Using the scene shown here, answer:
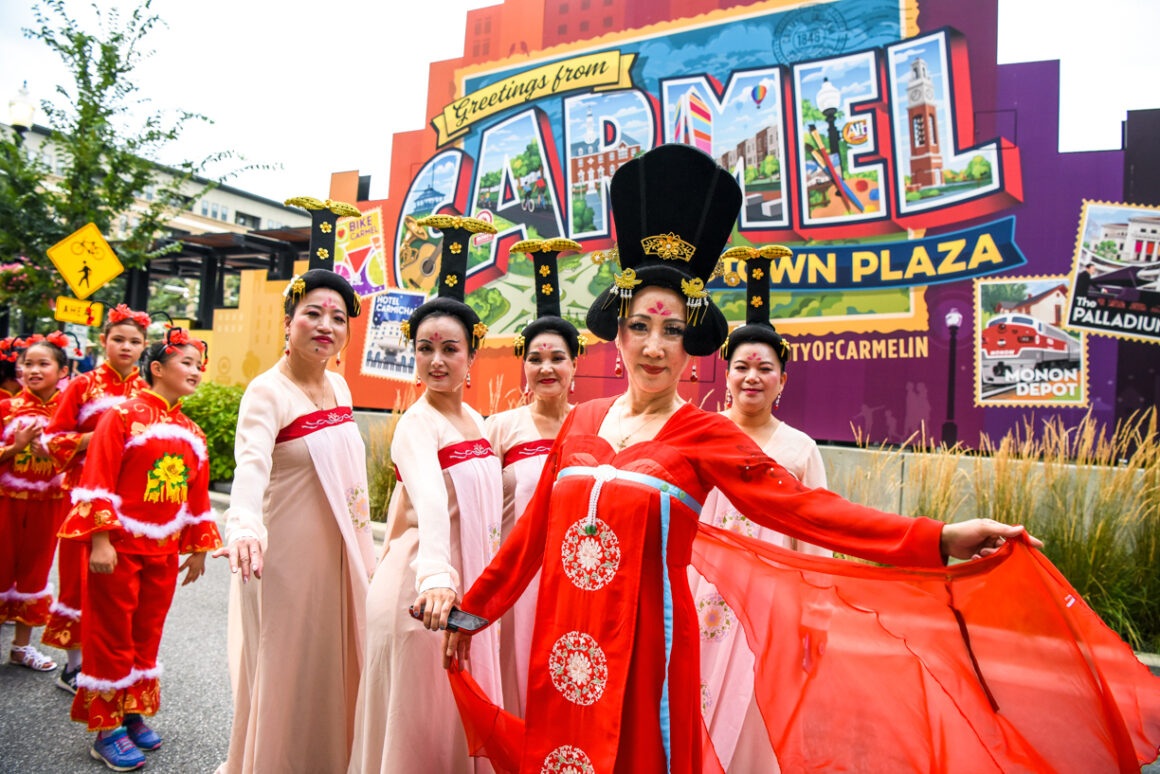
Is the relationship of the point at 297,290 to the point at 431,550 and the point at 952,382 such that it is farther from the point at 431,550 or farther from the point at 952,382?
the point at 952,382

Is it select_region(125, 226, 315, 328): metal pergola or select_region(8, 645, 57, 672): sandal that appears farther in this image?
select_region(125, 226, 315, 328): metal pergola

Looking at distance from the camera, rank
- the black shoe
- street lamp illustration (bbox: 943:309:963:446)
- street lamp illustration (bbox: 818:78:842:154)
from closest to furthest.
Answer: the black shoe → street lamp illustration (bbox: 943:309:963:446) → street lamp illustration (bbox: 818:78:842:154)

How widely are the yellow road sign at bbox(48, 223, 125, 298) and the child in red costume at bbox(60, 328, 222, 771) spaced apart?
4895 mm

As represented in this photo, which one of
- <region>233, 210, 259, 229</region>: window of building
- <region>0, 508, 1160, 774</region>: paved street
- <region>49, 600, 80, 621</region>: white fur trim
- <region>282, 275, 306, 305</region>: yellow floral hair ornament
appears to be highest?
<region>233, 210, 259, 229</region>: window of building

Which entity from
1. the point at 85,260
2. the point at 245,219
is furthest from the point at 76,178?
the point at 245,219

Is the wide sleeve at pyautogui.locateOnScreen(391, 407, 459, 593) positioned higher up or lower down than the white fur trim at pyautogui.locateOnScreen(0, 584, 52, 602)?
higher up

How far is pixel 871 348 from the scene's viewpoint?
268 inches

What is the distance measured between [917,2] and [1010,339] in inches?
132

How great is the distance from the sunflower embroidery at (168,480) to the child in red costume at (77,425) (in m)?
0.73

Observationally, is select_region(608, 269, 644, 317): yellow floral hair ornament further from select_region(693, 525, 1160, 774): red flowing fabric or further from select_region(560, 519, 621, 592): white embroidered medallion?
select_region(693, 525, 1160, 774): red flowing fabric

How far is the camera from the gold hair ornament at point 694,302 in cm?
207

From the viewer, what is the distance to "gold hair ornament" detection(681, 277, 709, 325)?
2074mm

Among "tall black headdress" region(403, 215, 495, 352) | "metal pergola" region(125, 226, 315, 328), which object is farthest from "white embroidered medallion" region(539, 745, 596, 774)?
"metal pergola" region(125, 226, 315, 328)

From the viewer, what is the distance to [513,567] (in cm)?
214
